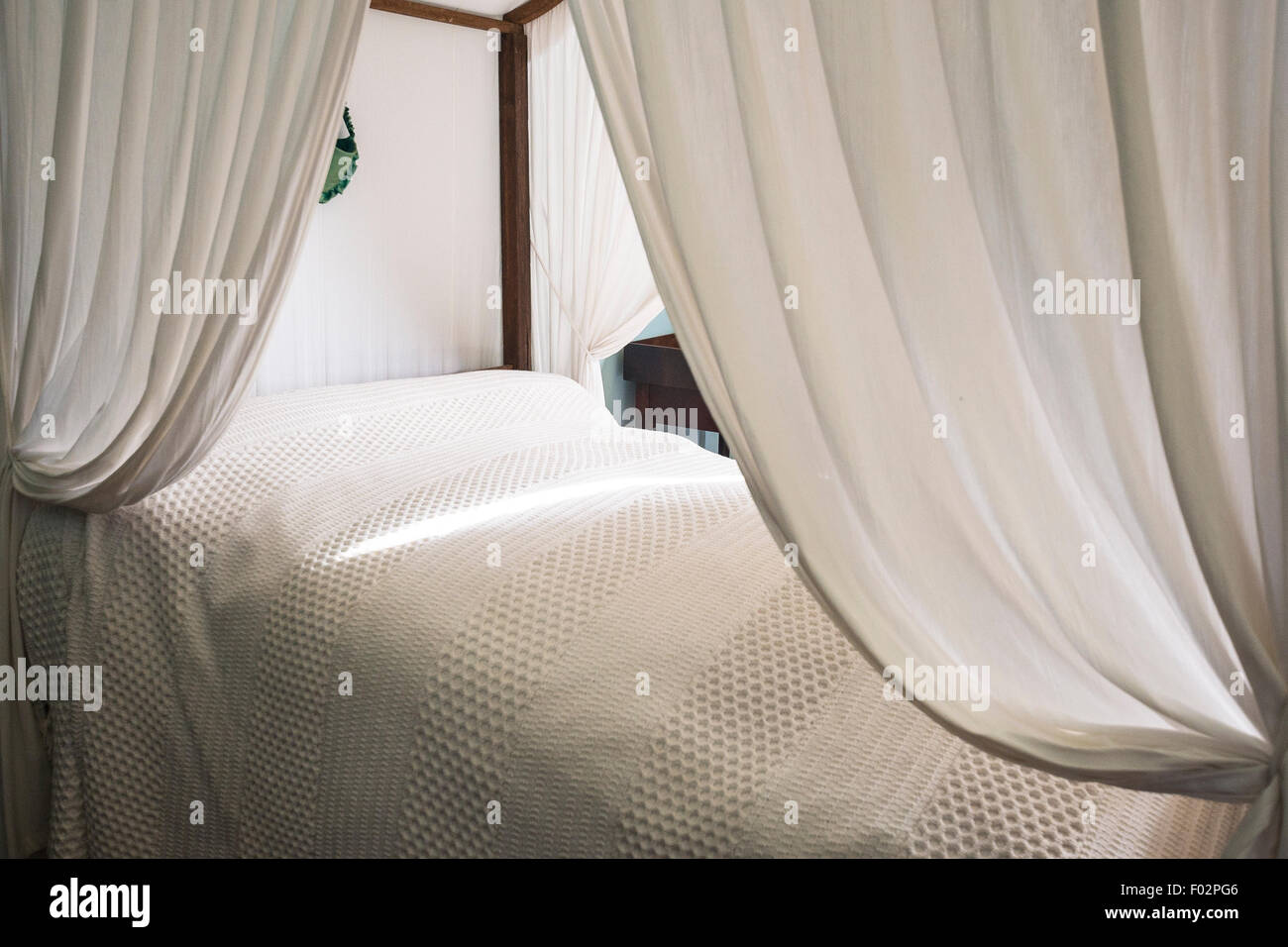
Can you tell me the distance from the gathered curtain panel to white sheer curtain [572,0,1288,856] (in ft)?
2.63

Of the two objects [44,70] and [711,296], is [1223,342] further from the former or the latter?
[44,70]

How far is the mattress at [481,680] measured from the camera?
110cm

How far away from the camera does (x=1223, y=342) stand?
2.48ft

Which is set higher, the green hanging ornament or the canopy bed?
the green hanging ornament

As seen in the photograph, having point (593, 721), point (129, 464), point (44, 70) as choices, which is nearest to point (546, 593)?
point (593, 721)

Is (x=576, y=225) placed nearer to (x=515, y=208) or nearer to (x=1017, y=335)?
(x=515, y=208)

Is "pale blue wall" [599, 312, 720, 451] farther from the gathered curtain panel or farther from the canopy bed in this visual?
the gathered curtain panel

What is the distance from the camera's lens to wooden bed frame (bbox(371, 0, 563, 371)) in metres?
2.90

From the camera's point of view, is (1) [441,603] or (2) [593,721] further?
(1) [441,603]

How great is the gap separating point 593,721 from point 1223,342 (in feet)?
2.68

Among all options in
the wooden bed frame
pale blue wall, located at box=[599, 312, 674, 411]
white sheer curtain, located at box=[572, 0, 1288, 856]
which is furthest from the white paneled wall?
white sheer curtain, located at box=[572, 0, 1288, 856]

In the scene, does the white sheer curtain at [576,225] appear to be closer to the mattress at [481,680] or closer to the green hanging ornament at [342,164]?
the green hanging ornament at [342,164]

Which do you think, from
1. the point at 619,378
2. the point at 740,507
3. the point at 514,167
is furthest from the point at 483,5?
the point at 740,507

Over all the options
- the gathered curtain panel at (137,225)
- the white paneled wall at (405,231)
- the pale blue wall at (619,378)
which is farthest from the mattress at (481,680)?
the pale blue wall at (619,378)
